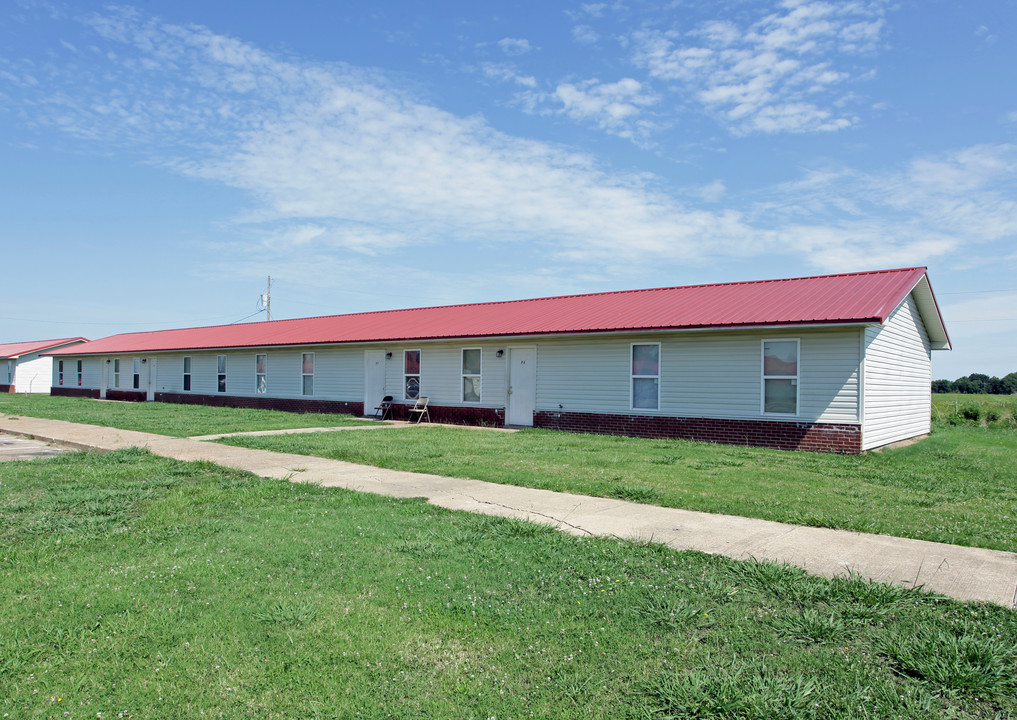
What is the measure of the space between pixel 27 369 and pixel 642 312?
51979 millimetres

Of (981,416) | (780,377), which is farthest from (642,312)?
(981,416)

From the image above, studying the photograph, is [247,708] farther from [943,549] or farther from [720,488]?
[720,488]

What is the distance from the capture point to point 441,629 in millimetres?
4164

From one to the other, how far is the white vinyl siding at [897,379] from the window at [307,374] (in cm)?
1856

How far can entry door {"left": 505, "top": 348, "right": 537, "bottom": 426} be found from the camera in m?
19.4

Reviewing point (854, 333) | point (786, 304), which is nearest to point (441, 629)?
point (854, 333)

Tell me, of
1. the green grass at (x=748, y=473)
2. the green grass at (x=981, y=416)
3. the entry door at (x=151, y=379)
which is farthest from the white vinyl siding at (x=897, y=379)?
the entry door at (x=151, y=379)

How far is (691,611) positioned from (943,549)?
295 centimetres

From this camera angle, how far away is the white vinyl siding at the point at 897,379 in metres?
14.9

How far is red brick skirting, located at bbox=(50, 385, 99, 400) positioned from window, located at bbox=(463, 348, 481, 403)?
28088 millimetres

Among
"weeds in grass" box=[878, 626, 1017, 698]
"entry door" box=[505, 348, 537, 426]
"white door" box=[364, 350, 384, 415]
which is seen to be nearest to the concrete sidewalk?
"weeds in grass" box=[878, 626, 1017, 698]

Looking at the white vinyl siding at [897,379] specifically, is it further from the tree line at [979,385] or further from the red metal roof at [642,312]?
the tree line at [979,385]

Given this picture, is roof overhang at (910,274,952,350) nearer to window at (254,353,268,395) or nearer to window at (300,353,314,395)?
window at (300,353,314,395)

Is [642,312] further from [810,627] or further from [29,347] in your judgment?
[29,347]
